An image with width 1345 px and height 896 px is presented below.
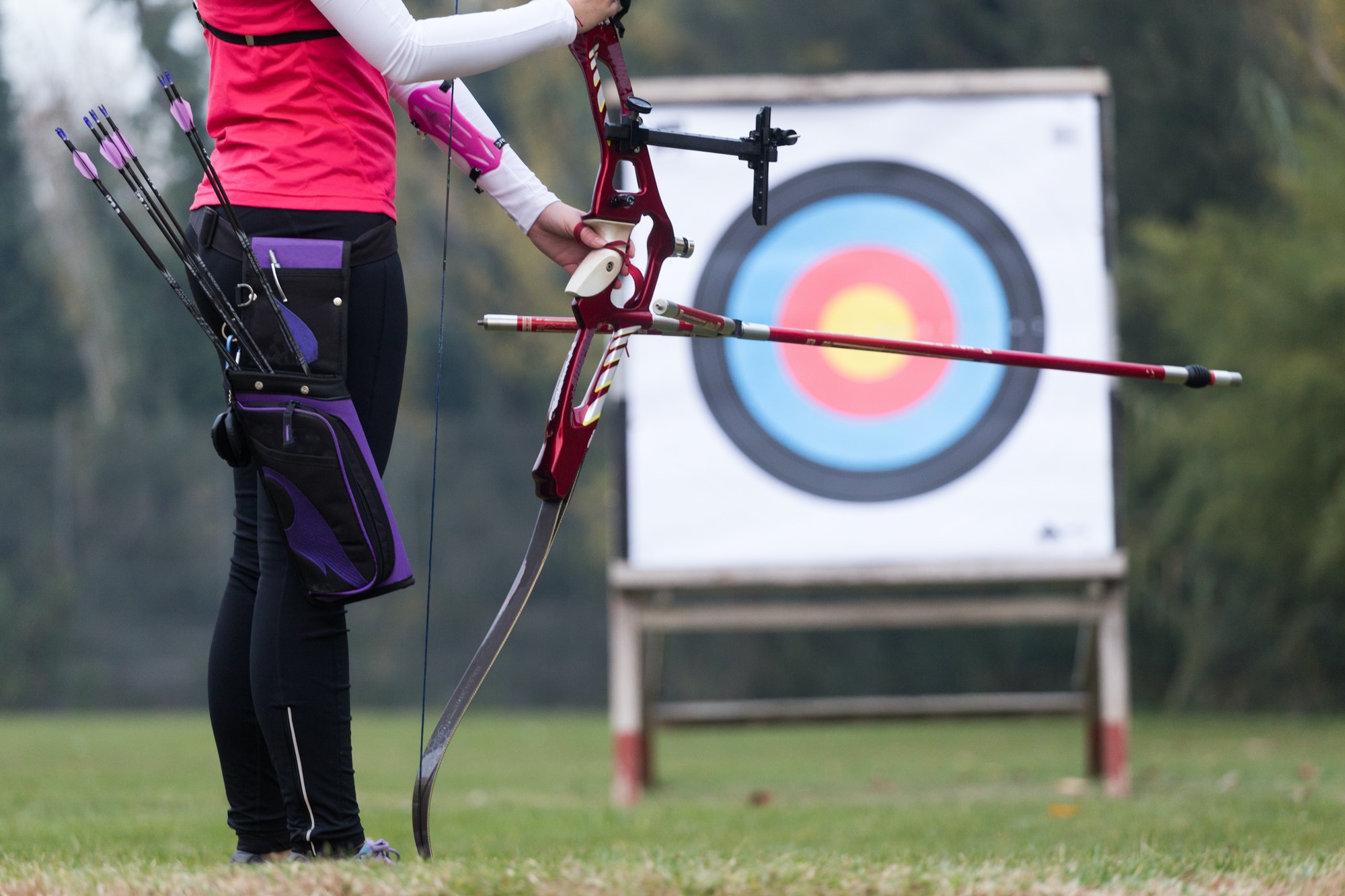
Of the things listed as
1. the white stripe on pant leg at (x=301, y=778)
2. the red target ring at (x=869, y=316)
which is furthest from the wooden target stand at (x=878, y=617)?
the white stripe on pant leg at (x=301, y=778)

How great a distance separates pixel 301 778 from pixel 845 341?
2.35ft

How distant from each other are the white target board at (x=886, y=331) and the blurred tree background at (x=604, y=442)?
1.91m

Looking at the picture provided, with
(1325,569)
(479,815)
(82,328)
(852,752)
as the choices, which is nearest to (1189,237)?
(1325,569)

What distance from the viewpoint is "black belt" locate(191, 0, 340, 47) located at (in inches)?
56.7

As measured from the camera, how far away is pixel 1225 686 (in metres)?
6.34

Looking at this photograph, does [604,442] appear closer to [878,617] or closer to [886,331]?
[886,331]

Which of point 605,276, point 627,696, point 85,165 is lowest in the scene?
point 627,696

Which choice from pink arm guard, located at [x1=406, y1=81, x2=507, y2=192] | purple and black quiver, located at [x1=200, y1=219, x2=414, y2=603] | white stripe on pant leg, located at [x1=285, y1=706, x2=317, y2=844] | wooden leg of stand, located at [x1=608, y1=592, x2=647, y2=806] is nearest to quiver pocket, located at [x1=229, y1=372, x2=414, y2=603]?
purple and black quiver, located at [x1=200, y1=219, x2=414, y2=603]

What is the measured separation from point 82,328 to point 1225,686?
626 cm

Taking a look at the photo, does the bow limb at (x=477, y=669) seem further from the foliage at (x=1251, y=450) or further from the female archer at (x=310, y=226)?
the foliage at (x=1251, y=450)

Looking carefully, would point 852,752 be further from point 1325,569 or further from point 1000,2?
point 1000,2

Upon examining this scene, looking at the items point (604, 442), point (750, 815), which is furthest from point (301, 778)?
point (604, 442)

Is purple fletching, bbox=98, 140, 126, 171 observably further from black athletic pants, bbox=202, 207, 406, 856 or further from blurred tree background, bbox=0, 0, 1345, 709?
blurred tree background, bbox=0, 0, 1345, 709

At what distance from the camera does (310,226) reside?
1.45m
